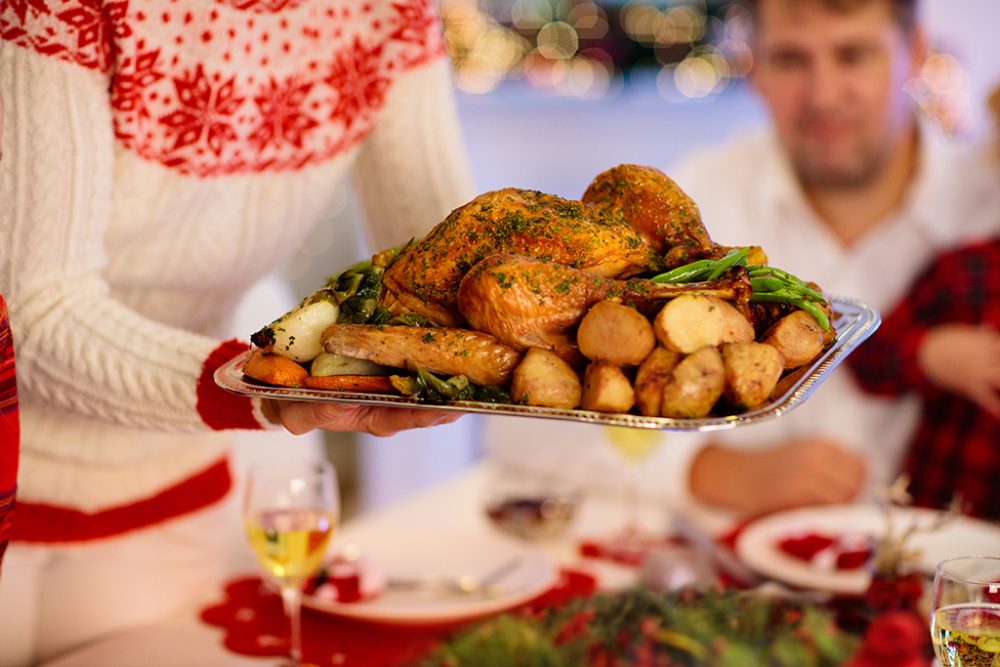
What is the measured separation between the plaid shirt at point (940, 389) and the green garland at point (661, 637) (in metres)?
1.08

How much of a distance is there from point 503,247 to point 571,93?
3759 mm

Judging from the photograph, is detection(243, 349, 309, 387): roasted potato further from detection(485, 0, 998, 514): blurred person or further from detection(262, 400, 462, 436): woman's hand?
detection(485, 0, 998, 514): blurred person

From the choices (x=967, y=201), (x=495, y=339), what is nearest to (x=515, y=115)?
(x=967, y=201)

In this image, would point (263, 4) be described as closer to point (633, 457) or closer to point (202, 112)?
point (202, 112)

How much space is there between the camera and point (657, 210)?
1007 millimetres

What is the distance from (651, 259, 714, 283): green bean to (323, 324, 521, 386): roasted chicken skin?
145 millimetres

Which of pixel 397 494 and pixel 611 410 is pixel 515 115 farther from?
pixel 611 410

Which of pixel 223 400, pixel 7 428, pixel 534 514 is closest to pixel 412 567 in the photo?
pixel 534 514

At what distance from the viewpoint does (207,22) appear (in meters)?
1.21

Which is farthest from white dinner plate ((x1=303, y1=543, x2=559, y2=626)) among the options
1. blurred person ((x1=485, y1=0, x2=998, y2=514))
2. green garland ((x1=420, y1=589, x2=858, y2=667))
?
blurred person ((x1=485, y1=0, x2=998, y2=514))

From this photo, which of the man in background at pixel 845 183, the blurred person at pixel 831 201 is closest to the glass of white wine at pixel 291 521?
the blurred person at pixel 831 201

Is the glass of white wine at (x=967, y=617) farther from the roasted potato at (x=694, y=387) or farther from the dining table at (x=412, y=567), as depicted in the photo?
the dining table at (x=412, y=567)

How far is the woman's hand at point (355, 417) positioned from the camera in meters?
1.00

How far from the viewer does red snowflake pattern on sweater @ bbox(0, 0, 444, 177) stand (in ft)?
3.69
